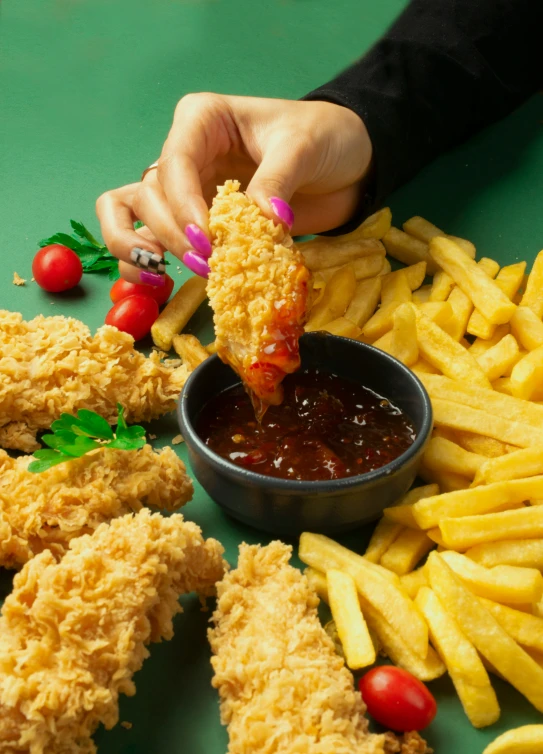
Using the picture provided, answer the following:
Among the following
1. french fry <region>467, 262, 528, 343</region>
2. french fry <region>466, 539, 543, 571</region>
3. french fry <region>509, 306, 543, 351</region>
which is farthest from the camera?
french fry <region>467, 262, 528, 343</region>

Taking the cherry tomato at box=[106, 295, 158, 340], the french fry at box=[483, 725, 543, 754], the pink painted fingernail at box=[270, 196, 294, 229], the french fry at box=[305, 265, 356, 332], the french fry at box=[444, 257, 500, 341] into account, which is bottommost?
the french fry at box=[483, 725, 543, 754]

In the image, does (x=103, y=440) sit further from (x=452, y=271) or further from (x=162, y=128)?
(x=162, y=128)

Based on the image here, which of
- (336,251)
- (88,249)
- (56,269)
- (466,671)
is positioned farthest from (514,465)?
(88,249)

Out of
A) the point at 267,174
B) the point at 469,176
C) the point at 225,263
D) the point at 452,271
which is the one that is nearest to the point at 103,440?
the point at 225,263

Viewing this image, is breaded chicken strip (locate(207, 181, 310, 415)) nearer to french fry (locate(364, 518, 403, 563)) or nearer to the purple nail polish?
french fry (locate(364, 518, 403, 563))

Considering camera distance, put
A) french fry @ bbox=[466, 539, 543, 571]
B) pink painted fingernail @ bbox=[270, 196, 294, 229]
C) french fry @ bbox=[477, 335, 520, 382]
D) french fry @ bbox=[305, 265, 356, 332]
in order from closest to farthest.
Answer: french fry @ bbox=[466, 539, 543, 571] → pink painted fingernail @ bbox=[270, 196, 294, 229] → french fry @ bbox=[477, 335, 520, 382] → french fry @ bbox=[305, 265, 356, 332]

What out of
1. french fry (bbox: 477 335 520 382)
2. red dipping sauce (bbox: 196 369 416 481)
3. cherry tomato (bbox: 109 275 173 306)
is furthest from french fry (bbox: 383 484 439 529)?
cherry tomato (bbox: 109 275 173 306)

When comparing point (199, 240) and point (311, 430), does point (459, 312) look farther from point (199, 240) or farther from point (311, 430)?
point (199, 240)
